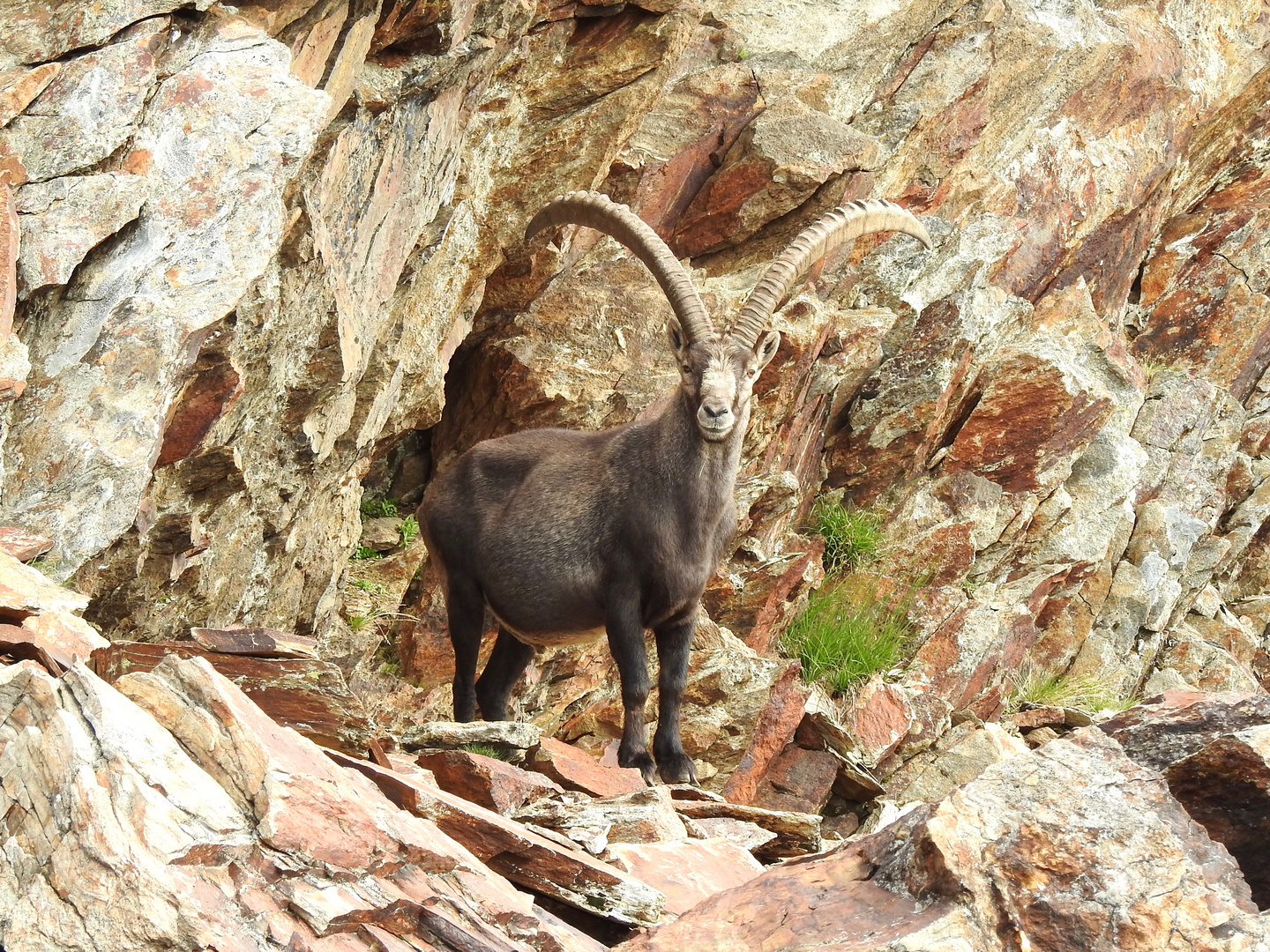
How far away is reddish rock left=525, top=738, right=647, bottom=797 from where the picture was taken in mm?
8078

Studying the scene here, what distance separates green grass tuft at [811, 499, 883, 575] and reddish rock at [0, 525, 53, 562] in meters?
8.17

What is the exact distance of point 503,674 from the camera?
9859mm

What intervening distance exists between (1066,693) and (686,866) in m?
9.59

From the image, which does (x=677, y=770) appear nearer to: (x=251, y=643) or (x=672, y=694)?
(x=672, y=694)

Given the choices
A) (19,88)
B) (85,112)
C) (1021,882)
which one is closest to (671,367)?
(85,112)

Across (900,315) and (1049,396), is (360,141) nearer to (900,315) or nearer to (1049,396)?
(900,315)

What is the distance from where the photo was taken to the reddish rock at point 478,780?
21.9ft

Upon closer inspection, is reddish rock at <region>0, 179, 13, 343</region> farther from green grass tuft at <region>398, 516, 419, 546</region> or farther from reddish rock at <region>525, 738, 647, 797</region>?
green grass tuft at <region>398, 516, 419, 546</region>

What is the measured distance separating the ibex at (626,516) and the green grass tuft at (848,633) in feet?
10.8

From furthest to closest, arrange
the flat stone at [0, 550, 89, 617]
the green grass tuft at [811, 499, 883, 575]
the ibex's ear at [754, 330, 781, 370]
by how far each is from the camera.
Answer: the green grass tuft at [811, 499, 883, 575] < the ibex's ear at [754, 330, 781, 370] < the flat stone at [0, 550, 89, 617]

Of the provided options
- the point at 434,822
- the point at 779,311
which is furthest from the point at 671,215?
the point at 434,822

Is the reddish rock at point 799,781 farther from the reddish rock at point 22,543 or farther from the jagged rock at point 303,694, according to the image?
the reddish rock at point 22,543

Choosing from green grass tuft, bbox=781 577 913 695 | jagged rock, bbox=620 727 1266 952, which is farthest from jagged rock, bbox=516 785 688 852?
green grass tuft, bbox=781 577 913 695

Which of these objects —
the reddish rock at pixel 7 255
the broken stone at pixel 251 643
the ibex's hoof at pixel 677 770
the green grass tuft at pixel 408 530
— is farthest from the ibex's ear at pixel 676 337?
the reddish rock at pixel 7 255
